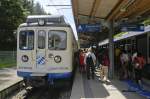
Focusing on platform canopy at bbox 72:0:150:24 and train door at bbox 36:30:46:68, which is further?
train door at bbox 36:30:46:68

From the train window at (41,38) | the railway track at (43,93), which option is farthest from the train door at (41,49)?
the railway track at (43,93)

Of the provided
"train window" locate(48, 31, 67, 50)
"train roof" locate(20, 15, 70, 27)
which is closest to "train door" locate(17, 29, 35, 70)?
"train roof" locate(20, 15, 70, 27)

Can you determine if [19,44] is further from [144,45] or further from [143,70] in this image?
[144,45]

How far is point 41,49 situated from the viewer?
16.4 metres

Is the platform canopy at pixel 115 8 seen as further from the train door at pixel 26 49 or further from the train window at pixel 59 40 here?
the train door at pixel 26 49

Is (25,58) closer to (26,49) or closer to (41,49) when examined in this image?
(26,49)

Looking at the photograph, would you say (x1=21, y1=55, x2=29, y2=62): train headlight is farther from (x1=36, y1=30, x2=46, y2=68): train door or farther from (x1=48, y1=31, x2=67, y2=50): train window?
(x1=48, y1=31, x2=67, y2=50): train window

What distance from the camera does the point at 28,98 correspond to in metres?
16.9

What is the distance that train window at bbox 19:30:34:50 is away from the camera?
655 inches

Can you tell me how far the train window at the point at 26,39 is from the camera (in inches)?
655

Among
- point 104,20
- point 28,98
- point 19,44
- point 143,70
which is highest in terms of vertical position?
point 104,20

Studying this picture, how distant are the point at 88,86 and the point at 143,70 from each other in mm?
2554

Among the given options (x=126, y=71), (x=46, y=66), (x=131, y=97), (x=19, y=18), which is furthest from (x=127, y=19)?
(x=19, y=18)

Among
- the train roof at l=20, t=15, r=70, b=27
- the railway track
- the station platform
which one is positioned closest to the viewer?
the station platform
